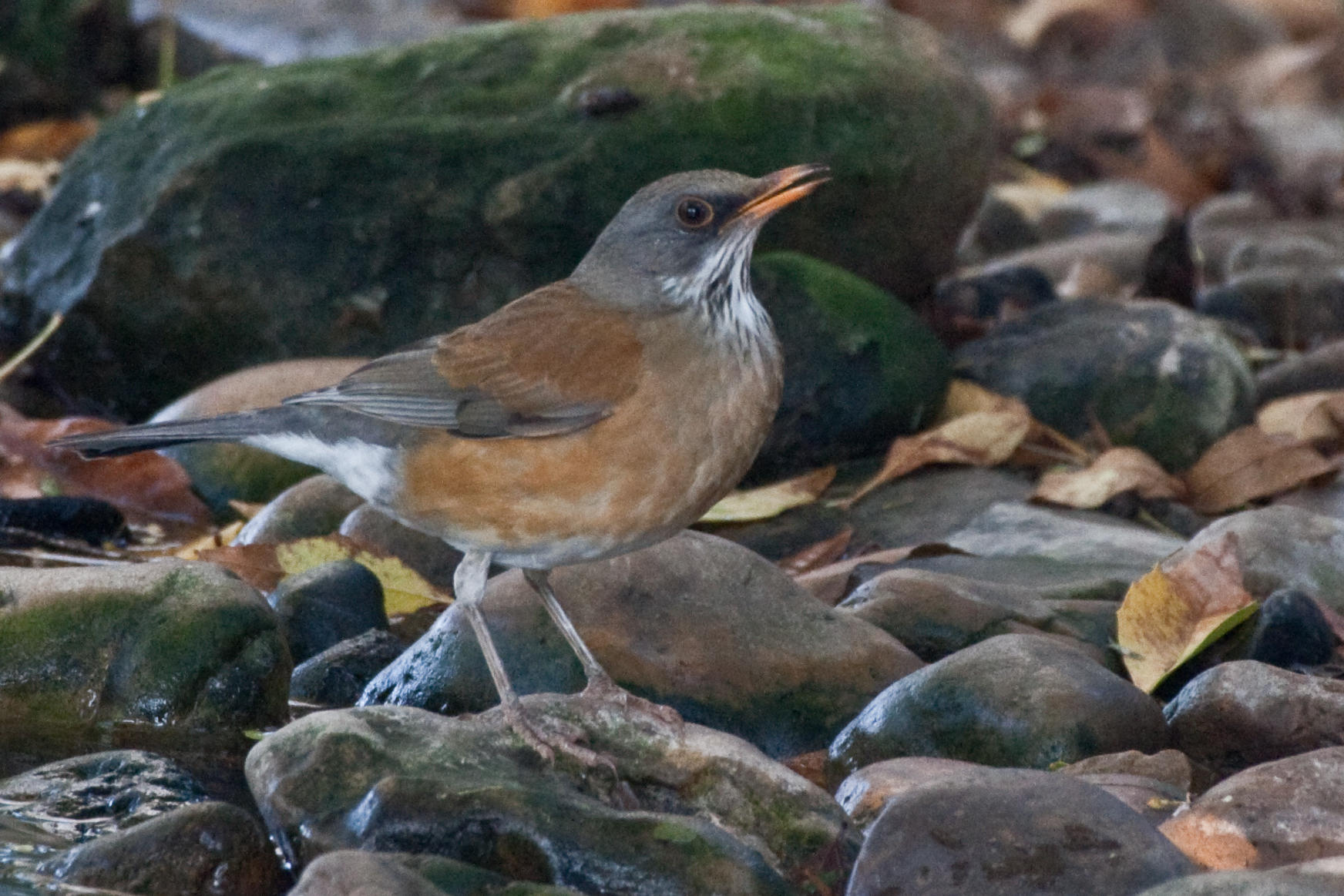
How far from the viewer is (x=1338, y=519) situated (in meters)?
7.19

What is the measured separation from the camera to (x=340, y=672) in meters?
6.11

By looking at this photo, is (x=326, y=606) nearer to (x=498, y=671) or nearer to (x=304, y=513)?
(x=304, y=513)

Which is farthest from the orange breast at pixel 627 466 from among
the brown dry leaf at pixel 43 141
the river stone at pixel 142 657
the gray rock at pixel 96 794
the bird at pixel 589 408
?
the brown dry leaf at pixel 43 141

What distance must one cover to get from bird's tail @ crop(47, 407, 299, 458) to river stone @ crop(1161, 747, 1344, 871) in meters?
3.09

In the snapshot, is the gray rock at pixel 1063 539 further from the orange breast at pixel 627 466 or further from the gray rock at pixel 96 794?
the gray rock at pixel 96 794

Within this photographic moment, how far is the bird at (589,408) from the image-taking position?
16.9ft

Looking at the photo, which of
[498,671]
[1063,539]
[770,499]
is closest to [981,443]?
[1063,539]

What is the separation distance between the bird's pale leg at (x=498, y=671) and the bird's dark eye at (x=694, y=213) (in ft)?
3.83

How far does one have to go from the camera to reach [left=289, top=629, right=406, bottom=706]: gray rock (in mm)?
6090

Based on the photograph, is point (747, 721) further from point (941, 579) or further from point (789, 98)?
point (789, 98)

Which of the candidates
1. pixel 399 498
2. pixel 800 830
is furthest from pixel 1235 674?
pixel 399 498

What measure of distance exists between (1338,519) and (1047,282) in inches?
148

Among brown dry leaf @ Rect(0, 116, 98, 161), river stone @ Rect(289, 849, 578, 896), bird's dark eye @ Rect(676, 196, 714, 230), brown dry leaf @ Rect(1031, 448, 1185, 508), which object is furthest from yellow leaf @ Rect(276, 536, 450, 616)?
brown dry leaf @ Rect(0, 116, 98, 161)

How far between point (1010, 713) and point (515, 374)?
178 cm
